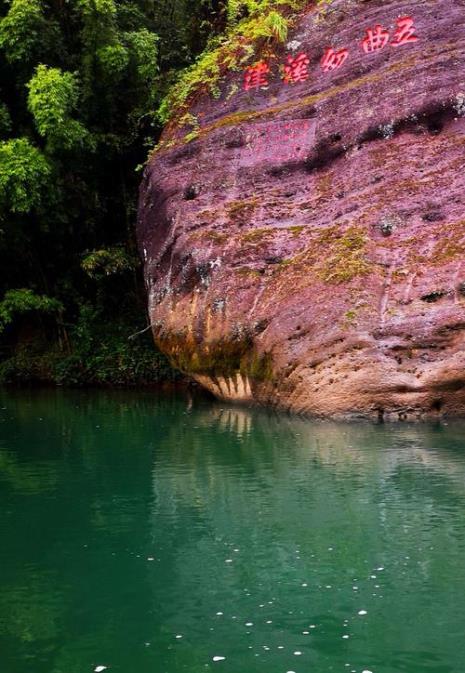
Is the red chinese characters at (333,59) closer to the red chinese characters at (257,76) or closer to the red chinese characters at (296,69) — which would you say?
the red chinese characters at (296,69)

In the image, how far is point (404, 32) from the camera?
14484 mm

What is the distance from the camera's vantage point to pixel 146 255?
15.8 meters

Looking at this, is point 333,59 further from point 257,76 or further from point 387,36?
point 257,76

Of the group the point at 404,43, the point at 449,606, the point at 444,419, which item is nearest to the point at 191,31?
the point at 404,43

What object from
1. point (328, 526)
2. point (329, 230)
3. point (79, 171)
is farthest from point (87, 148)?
point (328, 526)

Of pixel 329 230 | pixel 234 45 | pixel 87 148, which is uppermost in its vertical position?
pixel 234 45

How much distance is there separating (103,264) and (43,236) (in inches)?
70.1

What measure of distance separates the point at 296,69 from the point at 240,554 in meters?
11.9

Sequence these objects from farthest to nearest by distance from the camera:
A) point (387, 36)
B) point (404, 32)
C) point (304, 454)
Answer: point (387, 36), point (404, 32), point (304, 454)

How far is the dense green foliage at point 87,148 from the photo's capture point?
54.4 feet

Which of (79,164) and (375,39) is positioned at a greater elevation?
(375,39)

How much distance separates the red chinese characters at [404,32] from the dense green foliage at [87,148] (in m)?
2.35

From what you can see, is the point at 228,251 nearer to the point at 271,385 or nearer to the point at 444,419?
the point at 271,385

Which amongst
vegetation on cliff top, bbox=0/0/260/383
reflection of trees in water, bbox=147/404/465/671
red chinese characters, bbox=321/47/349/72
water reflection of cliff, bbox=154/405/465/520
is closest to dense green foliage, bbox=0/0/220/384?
vegetation on cliff top, bbox=0/0/260/383
